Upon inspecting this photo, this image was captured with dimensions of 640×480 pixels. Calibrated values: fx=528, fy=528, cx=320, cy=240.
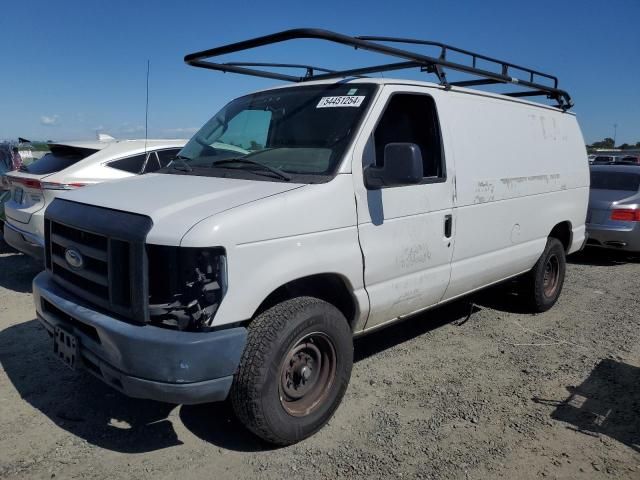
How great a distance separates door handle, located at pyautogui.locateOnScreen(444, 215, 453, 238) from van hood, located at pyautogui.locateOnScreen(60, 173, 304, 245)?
4.69 ft

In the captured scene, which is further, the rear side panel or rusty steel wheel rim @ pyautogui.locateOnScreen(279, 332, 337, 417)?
the rear side panel

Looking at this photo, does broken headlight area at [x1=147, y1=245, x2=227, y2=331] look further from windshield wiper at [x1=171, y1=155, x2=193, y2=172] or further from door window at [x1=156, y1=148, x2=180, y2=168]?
door window at [x1=156, y1=148, x2=180, y2=168]

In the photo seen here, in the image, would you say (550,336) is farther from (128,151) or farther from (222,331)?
(128,151)

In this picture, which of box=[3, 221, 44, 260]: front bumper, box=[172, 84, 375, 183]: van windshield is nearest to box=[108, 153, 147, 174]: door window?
box=[3, 221, 44, 260]: front bumper

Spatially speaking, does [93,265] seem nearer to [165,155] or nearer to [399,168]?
[399,168]

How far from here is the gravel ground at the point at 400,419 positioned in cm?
308

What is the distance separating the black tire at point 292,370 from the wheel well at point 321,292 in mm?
130

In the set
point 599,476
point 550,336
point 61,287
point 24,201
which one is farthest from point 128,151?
point 599,476

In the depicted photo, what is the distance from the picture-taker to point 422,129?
4180 mm

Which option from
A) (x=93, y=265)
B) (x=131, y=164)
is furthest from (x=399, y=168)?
(x=131, y=164)

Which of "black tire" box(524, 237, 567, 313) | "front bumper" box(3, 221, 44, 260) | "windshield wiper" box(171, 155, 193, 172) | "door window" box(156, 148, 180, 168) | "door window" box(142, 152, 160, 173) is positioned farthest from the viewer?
"door window" box(156, 148, 180, 168)

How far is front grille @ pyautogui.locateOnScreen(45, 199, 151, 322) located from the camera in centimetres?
275

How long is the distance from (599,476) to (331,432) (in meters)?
1.59

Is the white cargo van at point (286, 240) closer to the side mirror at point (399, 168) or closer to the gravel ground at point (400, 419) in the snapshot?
the side mirror at point (399, 168)
